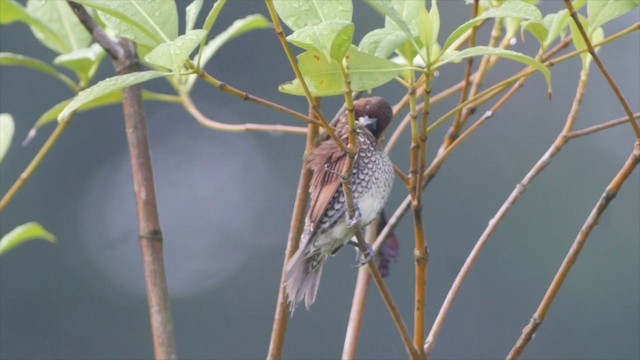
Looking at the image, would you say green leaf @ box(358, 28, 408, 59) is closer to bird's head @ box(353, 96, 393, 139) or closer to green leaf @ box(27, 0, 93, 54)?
green leaf @ box(27, 0, 93, 54)

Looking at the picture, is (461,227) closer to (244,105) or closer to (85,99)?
(244,105)

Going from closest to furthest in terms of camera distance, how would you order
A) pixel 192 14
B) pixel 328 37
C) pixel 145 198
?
pixel 328 37
pixel 192 14
pixel 145 198

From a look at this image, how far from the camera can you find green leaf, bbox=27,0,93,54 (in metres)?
2.07

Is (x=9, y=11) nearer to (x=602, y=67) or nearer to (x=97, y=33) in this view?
(x=97, y=33)

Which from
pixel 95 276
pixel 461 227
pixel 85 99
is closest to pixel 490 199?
pixel 461 227

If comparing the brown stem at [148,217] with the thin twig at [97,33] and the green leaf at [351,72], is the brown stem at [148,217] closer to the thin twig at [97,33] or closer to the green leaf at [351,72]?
the thin twig at [97,33]

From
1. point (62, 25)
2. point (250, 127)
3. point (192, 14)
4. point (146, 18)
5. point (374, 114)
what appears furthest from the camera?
point (374, 114)

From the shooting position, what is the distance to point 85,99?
1.27 metres

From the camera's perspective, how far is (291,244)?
1743 millimetres

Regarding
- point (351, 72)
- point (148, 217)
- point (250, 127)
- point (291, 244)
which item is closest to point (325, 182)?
point (250, 127)

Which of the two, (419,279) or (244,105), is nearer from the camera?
(419,279)

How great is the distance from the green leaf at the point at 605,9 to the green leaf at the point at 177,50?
601 millimetres

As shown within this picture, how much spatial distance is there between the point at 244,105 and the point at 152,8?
17.9ft

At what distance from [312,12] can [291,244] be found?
0.50m
